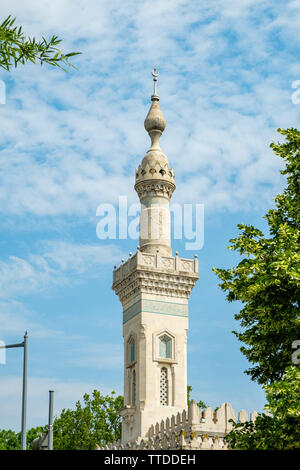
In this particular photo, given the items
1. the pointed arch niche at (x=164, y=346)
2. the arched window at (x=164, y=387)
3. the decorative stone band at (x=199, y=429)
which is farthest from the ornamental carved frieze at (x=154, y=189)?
the decorative stone band at (x=199, y=429)

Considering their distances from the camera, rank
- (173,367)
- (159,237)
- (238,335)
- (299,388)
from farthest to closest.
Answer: (159,237)
(173,367)
(238,335)
(299,388)

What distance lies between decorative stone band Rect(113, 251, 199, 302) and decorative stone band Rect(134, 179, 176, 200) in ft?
13.3

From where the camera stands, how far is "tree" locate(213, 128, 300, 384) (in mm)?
20234

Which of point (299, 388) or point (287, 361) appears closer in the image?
point (299, 388)

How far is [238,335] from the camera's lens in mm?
22734

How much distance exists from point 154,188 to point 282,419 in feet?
105

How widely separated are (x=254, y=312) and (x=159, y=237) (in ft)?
92.6

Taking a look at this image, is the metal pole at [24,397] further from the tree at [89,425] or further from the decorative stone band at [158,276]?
the tree at [89,425]

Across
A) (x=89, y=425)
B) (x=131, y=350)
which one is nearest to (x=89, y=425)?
(x=89, y=425)

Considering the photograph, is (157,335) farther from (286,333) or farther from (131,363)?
(286,333)

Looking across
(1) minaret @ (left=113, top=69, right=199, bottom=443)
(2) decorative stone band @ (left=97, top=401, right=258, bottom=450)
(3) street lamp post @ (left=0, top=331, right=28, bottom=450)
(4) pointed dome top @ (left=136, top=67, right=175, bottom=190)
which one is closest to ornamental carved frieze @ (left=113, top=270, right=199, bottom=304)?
(1) minaret @ (left=113, top=69, right=199, bottom=443)

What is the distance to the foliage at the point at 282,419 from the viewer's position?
1873 centimetres

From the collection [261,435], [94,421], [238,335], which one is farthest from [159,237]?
[261,435]

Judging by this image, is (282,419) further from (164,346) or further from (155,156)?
(155,156)
